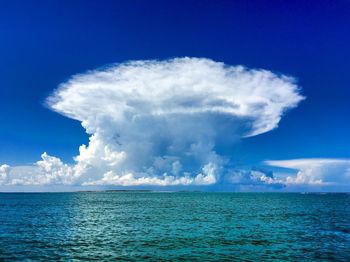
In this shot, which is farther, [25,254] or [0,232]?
A: [0,232]

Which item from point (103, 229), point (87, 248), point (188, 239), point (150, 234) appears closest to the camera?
point (87, 248)

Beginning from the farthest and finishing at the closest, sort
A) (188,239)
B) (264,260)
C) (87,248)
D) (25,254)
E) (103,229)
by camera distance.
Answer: (103,229) < (188,239) < (87,248) < (25,254) < (264,260)

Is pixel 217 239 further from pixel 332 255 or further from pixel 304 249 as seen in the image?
pixel 332 255

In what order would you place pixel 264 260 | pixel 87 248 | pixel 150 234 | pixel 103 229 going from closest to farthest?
pixel 264 260
pixel 87 248
pixel 150 234
pixel 103 229

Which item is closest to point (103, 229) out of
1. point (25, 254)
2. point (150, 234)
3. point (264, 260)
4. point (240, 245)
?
point (150, 234)

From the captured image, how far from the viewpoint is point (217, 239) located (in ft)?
173

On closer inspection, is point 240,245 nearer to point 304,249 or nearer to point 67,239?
point 304,249

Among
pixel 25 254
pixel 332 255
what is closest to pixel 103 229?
pixel 25 254

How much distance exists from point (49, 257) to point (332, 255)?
3525 cm

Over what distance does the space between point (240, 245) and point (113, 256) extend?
18.4m

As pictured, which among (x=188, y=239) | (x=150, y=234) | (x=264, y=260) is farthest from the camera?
(x=150, y=234)

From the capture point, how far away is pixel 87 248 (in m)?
45.8

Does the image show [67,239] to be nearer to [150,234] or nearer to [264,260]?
[150,234]

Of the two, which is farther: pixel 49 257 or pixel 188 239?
pixel 188 239
